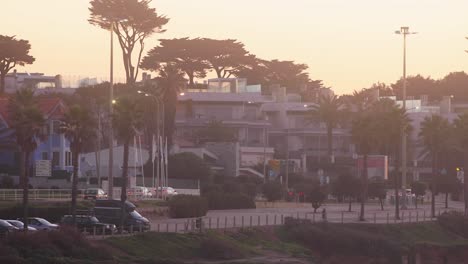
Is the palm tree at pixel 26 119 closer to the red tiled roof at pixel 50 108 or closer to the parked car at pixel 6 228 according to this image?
the parked car at pixel 6 228

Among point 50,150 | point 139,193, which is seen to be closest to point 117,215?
point 139,193

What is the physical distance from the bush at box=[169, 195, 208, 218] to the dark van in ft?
36.3

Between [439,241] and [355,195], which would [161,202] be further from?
[355,195]

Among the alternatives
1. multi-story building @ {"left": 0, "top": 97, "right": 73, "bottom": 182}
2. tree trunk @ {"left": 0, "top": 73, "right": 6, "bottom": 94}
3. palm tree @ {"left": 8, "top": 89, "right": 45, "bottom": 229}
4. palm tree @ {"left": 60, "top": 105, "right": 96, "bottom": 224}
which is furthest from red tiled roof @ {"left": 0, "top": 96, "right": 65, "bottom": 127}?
palm tree @ {"left": 8, "top": 89, "right": 45, "bottom": 229}

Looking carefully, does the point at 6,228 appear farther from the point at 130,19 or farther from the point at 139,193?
the point at 130,19

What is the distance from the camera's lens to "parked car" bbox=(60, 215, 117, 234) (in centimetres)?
6443

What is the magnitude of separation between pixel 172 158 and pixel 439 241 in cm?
4139

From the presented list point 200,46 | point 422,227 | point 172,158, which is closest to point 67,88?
point 200,46

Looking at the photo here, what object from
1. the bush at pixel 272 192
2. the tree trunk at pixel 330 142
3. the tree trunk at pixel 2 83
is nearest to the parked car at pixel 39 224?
the bush at pixel 272 192

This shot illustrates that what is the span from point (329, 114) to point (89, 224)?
91.5 meters

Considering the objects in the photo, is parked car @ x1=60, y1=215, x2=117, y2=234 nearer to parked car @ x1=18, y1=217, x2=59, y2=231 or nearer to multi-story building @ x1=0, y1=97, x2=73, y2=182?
parked car @ x1=18, y1=217, x2=59, y2=231

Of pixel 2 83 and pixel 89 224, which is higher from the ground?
pixel 2 83

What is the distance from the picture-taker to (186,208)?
81000mm

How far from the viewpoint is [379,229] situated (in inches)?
3211
